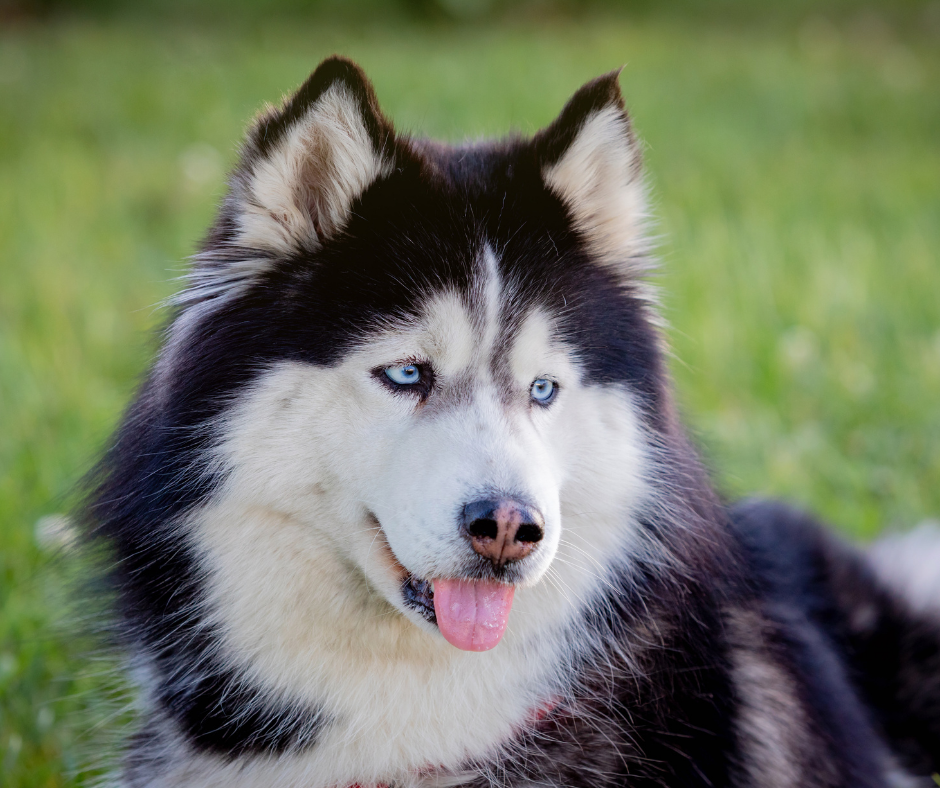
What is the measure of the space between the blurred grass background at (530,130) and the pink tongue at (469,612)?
1.07 meters

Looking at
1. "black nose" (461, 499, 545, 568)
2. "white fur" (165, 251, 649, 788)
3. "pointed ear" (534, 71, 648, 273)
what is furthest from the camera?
"pointed ear" (534, 71, 648, 273)

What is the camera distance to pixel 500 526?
1.78 meters

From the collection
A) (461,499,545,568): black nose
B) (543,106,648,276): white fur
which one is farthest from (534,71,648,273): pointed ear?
(461,499,545,568): black nose

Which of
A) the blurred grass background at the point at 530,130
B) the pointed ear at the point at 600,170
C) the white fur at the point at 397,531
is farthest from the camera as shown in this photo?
the blurred grass background at the point at 530,130

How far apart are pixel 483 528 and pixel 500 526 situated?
0.04 meters

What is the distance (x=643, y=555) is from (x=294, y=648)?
85cm

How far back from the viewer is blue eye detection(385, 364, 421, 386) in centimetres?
197

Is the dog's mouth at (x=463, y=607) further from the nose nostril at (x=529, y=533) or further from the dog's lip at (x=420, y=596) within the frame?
the nose nostril at (x=529, y=533)

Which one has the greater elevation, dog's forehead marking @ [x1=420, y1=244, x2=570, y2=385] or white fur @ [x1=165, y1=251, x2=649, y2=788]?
dog's forehead marking @ [x1=420, y1=244, x2=570, y2=385]

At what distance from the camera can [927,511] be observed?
3926mm

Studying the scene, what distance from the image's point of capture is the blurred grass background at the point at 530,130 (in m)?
3.74

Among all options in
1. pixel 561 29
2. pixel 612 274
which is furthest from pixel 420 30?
pixel 612 274

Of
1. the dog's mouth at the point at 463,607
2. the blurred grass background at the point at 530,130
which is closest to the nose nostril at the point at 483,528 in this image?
the dog's mouth at the point at 463,607

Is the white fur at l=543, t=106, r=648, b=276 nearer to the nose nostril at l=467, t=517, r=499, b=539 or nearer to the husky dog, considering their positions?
the husky dog
